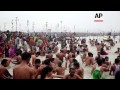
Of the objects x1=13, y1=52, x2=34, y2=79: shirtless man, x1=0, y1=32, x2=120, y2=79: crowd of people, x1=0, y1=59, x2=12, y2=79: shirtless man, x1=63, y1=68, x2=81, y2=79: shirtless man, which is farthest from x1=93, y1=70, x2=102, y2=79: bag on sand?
x1=0, y1=59, x2=12, y2=79: shirtless man

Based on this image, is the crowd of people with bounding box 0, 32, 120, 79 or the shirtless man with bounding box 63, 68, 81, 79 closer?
the crowd of people with bounding box 0, 32, 120, 79

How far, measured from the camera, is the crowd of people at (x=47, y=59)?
470 cm

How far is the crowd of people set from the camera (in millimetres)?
4699

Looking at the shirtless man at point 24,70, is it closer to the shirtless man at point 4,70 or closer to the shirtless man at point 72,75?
the shirtless man at point 4,70

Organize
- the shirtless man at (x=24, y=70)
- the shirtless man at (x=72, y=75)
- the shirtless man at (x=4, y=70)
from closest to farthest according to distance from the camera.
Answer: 1. the shirtless man at (x=24, y=70)
2. the shirtless man at (x=72, y=75)
3. the shirtless man at (x=4, y=70)

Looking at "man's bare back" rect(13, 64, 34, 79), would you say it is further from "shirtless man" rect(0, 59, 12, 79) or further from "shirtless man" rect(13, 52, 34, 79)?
"shirtless man" rect(0, 59, 12, 79)

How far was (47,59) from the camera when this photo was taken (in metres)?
5.63

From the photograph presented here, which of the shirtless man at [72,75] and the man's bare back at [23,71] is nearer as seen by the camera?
the man's bare back at [23,71]

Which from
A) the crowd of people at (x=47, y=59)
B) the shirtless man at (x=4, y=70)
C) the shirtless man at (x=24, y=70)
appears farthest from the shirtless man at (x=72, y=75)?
the shirtless man at (x=4, y=70)

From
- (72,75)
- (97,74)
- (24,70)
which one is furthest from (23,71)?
(97,74)

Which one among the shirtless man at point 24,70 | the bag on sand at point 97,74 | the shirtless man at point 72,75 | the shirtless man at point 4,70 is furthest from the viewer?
the bag on sand at point 97,74
